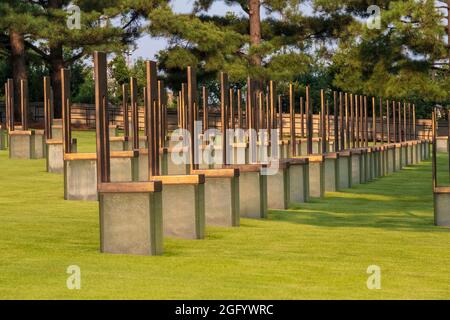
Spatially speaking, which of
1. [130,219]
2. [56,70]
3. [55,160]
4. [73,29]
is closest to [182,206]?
[130,219]

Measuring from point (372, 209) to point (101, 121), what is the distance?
11.1m

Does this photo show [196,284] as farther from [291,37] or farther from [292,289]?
[291,37]

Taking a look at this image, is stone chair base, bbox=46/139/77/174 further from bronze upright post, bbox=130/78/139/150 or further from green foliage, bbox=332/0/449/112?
green foliage, bbox=332/0/449/112

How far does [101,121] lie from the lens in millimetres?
15711

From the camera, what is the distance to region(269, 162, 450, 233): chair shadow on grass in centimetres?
2167

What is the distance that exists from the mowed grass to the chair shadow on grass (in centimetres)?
5

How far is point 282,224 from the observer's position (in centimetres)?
2092

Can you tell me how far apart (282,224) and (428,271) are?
22.2ft

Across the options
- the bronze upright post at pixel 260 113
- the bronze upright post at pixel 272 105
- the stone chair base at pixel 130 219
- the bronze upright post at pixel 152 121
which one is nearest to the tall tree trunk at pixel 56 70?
the bronze upright post at pixel 272 105

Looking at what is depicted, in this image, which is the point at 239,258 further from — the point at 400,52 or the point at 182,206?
the point at 400,52

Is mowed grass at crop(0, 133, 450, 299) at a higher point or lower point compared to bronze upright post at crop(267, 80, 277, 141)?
lower

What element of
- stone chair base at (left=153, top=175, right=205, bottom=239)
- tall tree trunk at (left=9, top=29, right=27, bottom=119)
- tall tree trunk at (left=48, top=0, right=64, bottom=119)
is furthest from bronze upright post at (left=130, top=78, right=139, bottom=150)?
tall tree trunk at (left=9, top=29, right=27, bottom=119)

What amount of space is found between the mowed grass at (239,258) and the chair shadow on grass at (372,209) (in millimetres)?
53
